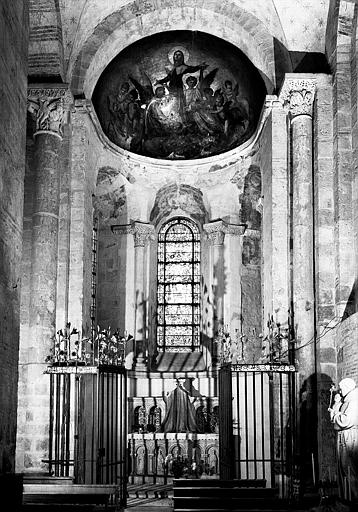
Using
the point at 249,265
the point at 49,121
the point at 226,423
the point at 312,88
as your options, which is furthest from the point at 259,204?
the point at 226,423

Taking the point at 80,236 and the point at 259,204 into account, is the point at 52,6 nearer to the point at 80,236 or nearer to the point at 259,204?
the point at 80,236

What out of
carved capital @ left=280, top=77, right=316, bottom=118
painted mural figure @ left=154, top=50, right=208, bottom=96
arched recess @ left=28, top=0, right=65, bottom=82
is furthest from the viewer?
painted mural figure @ left=154, top=50, right=208, bottom=96

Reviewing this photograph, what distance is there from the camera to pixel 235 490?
15.1m

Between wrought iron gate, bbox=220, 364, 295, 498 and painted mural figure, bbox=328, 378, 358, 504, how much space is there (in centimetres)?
241

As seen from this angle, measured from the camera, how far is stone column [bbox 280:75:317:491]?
18750 millimetres

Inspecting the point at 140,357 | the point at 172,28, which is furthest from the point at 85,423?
the point at 172,28

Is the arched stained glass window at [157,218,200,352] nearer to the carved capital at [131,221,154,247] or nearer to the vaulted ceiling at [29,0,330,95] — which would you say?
the carved capital at [131,221,154,247]

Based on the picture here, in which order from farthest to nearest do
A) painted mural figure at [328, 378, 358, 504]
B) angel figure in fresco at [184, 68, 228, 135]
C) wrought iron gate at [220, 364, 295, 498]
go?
angel figure in fresco at [184, 68, 228, 135] < wrought iron gate at [220, 364, 295, 498] < painted mural figure at [328, 378, 358, 504]

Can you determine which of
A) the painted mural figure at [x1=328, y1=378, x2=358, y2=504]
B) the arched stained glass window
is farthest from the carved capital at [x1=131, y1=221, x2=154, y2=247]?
the painted mural figure at [x1=328, y1=378, x2=358, y2=504]

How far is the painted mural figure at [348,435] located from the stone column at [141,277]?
41.3ft

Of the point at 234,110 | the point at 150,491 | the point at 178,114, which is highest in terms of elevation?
the point at 178,114

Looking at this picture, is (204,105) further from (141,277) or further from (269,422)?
(269,422)

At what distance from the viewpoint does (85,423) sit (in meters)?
19.0

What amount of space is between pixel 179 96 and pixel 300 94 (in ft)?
21.1
